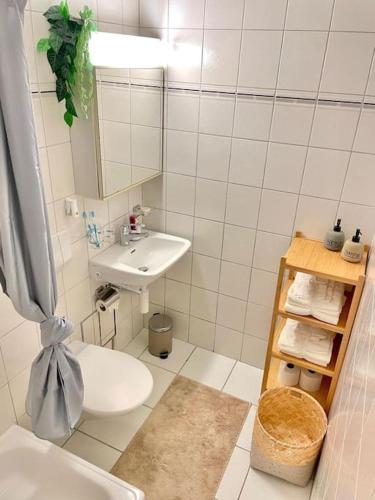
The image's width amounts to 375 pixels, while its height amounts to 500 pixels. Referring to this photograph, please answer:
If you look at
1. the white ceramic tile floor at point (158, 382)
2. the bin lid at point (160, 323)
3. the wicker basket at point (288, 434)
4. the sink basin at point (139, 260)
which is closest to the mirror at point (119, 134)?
the sink basin at point (139, 260)

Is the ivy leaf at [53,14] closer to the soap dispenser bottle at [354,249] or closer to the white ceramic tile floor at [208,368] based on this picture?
the soap dispenser bottle at [354,249]

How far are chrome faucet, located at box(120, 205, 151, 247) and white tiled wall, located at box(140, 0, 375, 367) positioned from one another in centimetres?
13

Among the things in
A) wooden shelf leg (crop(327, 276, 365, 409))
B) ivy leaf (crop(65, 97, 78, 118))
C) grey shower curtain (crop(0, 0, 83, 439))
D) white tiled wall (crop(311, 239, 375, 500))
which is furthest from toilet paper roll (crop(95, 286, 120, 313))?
white tiled wall (crop(311, 239, 375, 500))

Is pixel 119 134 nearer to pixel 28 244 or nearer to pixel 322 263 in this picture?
pixel 28 244

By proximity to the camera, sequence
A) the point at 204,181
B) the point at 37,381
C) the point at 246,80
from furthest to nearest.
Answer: the point at 204,181 < the point at 246,80 < the point at 37,381

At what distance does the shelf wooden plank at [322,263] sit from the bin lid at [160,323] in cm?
103

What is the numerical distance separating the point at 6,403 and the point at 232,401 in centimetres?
123

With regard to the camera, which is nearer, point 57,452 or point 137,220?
point 57,452

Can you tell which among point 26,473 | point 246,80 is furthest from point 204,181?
point 26,473

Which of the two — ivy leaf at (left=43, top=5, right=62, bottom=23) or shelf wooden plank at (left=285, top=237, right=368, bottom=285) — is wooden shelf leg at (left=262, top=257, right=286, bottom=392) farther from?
ivy leaf at (left=43, top=5, right=62, bottom=23)

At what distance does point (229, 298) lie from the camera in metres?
2.35

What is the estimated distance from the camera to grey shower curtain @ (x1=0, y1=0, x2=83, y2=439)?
1020mm

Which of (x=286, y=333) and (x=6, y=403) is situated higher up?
(x=286, y=333)

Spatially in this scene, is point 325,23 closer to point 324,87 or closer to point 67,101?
point 324,87
